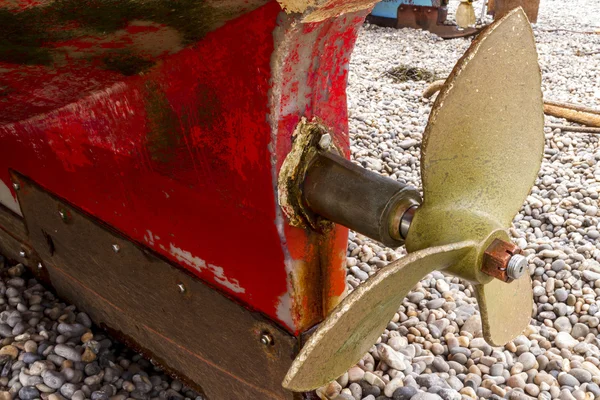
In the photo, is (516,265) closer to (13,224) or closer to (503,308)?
(503,308)

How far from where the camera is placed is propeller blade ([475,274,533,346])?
4.32 feet

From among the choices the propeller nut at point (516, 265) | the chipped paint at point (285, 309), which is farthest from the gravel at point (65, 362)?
the propeller nut at point (516, 265)

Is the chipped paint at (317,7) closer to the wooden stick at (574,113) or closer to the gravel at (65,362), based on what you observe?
the gravel at (65,362)

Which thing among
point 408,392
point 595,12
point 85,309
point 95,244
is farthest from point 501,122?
point 595,12

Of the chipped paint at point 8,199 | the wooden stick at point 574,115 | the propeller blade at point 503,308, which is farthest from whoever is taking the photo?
the wooden stick at point 574,115

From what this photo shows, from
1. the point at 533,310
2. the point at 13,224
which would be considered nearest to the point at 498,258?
the point at 533,310

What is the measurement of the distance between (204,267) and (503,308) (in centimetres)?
76

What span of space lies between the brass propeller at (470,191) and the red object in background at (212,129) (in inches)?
11.7

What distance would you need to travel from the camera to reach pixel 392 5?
7.86m

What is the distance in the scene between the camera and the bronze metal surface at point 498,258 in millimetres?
1164

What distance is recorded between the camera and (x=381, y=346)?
80.2 inches

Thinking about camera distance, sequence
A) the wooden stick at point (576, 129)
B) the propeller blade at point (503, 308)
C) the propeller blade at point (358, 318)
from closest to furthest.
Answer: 1. the propeller blade at point (358, 318)
2. the propeller blade at point (503, 308)
3. the wooden stick at point (576, 129)

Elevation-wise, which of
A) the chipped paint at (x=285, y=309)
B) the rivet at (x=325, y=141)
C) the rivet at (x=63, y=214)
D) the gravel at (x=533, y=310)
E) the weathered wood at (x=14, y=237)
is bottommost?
the gravel at (x=533, y=310)

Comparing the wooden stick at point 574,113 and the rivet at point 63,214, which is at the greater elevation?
the rivet at point 63,214
